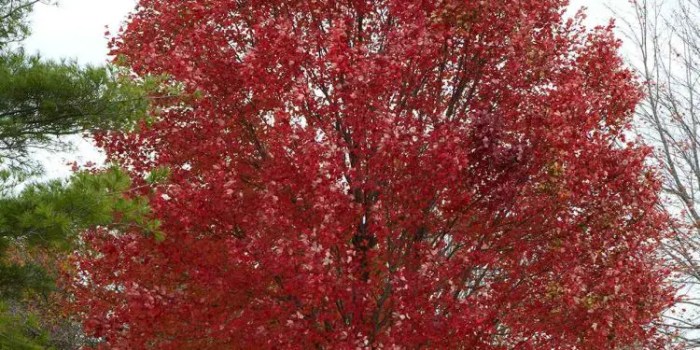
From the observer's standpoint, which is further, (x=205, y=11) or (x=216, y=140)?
(x=205, y=11)

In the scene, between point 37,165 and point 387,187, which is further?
point 37,165

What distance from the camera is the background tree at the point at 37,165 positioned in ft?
33.1

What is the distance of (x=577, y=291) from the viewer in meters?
11.6

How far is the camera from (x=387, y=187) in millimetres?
11617

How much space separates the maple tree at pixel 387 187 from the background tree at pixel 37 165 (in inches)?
30.8

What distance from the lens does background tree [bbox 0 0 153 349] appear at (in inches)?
397

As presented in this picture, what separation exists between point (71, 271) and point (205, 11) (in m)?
12.5

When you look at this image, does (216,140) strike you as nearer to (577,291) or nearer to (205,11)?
(205,11)

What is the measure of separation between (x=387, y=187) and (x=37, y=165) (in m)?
6.09

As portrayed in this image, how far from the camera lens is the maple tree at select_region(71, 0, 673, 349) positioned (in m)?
11.0

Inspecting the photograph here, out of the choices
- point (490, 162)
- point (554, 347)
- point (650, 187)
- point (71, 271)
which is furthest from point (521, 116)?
point (71, 271)

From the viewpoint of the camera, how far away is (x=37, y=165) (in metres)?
12.8

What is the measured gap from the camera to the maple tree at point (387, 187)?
36.2 ft

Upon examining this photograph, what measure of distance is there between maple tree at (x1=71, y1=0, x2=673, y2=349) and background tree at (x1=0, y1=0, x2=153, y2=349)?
782mm
